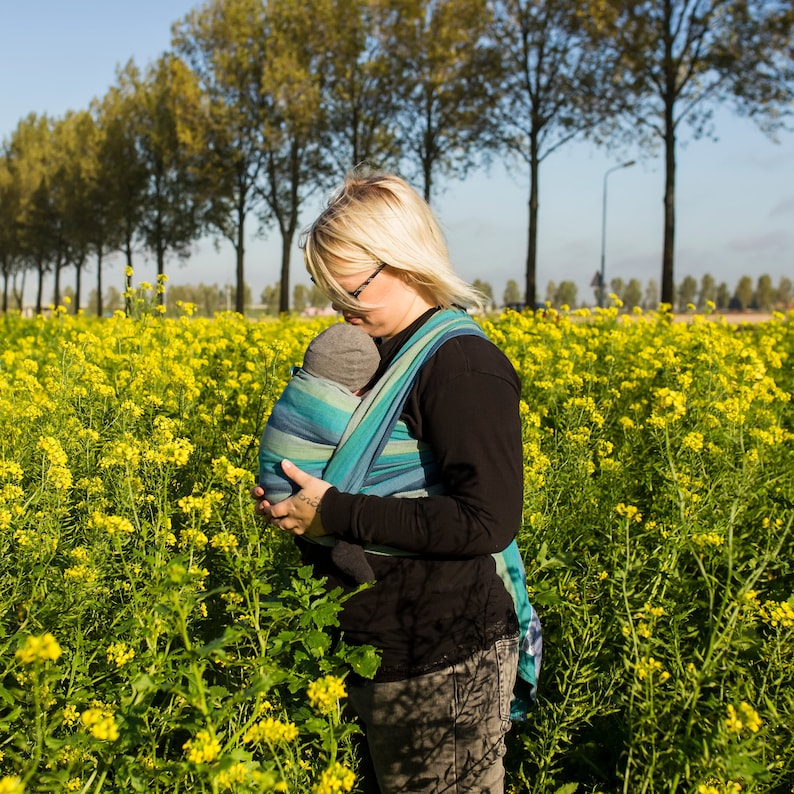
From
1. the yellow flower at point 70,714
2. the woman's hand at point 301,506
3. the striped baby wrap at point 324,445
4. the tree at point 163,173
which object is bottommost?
the yellow flower at point 70,714

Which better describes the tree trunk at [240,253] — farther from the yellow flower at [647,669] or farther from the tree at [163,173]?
the yellow flower at [647,669]

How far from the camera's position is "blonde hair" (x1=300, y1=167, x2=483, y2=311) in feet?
6.30

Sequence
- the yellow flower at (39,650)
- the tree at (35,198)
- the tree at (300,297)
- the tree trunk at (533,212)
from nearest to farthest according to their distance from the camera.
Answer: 1. the yellow flower at (39,650)
2. the tree trunk at (533,212)
3. the tree at (35,198)
4. the tree at (300,297)

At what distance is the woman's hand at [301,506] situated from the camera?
1854 millimetres

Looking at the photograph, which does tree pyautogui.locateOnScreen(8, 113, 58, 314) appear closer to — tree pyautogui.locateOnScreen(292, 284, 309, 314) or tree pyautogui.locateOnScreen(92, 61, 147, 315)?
tree pyautogui.locateOnScreen(92, 61, 147, 315)

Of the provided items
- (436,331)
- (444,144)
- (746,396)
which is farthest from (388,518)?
(444,144)

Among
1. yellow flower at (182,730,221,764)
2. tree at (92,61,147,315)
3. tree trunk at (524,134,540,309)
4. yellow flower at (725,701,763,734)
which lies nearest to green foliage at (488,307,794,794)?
yellow flower at (725,701,763,734)

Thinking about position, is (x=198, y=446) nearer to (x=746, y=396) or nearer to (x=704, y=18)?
(x=746, y=396)

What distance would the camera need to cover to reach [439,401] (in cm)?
179

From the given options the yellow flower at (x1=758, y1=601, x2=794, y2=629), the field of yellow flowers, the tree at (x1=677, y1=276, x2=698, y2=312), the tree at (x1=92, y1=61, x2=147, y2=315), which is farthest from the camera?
the tree at (x1=677, y1=276, x2=698, y2=312)

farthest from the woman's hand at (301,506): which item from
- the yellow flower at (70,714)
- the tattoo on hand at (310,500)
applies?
the yellow flower at (70,714)

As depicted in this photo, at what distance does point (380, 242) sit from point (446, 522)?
0.68 meters

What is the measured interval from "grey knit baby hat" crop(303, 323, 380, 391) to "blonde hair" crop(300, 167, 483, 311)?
77 millimetres

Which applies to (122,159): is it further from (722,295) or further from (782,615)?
(722,295)
